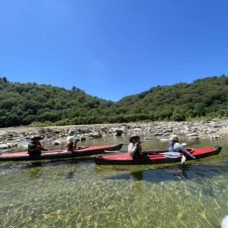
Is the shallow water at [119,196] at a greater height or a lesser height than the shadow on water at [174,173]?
lesser


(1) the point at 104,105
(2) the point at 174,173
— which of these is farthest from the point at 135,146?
(1) the point at 104,105

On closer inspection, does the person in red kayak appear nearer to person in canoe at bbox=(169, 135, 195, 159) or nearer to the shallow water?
the shallow water

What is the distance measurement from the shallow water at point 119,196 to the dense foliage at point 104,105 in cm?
3889

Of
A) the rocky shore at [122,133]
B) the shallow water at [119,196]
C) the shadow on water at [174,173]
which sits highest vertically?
the rocky shore at [122,133]

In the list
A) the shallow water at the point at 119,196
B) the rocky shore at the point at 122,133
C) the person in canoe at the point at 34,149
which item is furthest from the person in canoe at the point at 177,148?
the rocky shore at the point at 122,133

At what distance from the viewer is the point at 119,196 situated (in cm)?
758

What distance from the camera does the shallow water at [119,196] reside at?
6.01m

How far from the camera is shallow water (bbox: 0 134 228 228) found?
601 cm

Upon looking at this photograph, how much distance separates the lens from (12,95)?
247 ft

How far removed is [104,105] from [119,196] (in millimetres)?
88700

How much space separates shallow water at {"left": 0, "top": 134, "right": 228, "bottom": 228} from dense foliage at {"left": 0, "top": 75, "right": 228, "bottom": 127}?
1531 inches

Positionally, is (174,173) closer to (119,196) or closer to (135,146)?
(135,146)

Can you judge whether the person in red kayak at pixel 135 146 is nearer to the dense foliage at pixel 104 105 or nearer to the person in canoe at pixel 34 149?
the person in canoe at pixel 34 149

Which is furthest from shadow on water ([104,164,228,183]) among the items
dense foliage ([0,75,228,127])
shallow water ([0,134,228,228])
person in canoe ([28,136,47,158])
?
dense foliage ([0,75,228,127])
